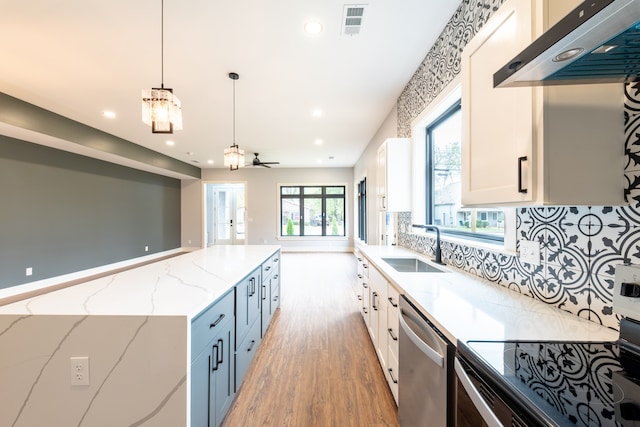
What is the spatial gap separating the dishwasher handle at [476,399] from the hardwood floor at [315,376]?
1.18m

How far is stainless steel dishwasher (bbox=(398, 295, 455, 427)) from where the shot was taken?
963 millimetres

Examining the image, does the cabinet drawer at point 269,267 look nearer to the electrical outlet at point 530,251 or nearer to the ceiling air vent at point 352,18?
the electrical outlet at point 530,251

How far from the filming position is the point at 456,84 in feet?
6.54

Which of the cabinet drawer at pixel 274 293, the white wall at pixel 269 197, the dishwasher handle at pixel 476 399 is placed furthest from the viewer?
the white wall at pixel 269 197

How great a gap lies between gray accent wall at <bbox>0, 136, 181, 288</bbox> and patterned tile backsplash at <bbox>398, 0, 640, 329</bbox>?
6.44m

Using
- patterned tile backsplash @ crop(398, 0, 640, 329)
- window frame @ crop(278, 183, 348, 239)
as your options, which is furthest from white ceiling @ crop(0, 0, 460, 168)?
window frame @ crop(278, 183, 348, 239)

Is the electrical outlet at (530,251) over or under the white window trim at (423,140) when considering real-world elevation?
under

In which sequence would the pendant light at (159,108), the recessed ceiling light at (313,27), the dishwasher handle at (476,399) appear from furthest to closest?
the recessed ceiling light at (313,27), the pendant light at (159,108), the dishwasher handle at (476,399)

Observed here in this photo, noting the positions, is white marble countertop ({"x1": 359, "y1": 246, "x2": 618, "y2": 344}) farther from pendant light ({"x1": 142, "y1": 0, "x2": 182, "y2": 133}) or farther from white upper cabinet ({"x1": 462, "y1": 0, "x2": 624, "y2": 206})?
pendant light ({"x1": 142, "y1": 0, "x2": 182, "y2": 133})

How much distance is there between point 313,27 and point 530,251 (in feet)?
7.76

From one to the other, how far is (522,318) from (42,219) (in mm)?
6714

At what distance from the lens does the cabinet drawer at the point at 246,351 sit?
1869 mm

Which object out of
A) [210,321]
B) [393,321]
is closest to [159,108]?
[210,321]

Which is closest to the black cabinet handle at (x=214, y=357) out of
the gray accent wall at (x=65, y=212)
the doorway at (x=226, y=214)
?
the gray accent wall at (x=65, y=212)
